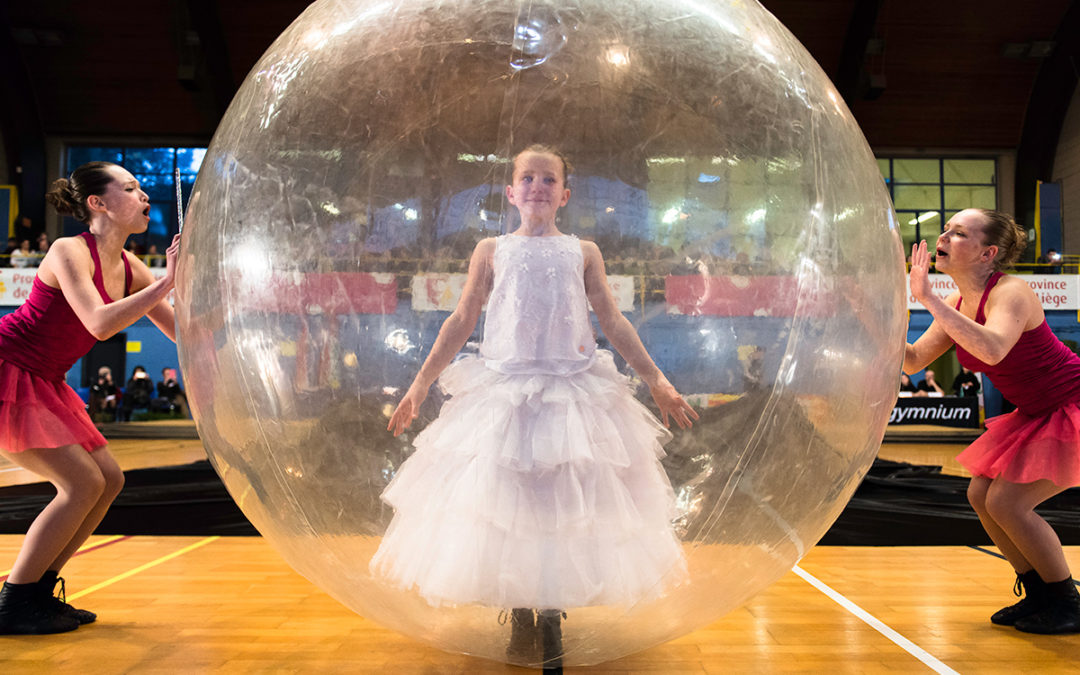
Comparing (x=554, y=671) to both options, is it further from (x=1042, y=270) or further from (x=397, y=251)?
(x=1042, y=270)

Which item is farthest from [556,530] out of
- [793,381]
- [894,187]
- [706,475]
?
[894,187]

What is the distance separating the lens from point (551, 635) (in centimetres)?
183

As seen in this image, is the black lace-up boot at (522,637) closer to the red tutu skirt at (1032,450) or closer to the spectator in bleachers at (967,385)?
the red tutu skirt at (1032,450)

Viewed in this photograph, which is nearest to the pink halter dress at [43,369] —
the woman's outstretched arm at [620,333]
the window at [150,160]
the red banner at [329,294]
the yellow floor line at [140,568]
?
the yellow floor line at [140,568]

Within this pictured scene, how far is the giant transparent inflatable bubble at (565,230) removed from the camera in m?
1.57

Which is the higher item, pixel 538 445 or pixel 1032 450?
pixel 538 445

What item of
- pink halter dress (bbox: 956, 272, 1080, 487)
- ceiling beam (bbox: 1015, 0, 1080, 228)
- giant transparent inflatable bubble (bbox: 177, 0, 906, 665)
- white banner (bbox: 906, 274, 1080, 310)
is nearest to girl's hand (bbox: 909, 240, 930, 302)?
pink halter dress (bbox: 956, 272, 1080, 487)

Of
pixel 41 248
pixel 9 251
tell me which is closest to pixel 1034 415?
pixel 41 248

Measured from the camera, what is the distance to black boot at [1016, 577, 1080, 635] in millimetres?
2688

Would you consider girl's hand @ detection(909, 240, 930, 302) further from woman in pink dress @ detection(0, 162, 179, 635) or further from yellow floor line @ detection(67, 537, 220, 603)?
yellow floor line @ detection(67, 537, 220, 603)

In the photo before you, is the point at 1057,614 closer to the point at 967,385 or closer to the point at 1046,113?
the point at 967,385

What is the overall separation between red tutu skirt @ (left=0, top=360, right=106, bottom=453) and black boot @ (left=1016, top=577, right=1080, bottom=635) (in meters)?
3.15

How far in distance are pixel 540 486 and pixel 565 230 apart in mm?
493

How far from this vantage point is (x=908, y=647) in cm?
249
